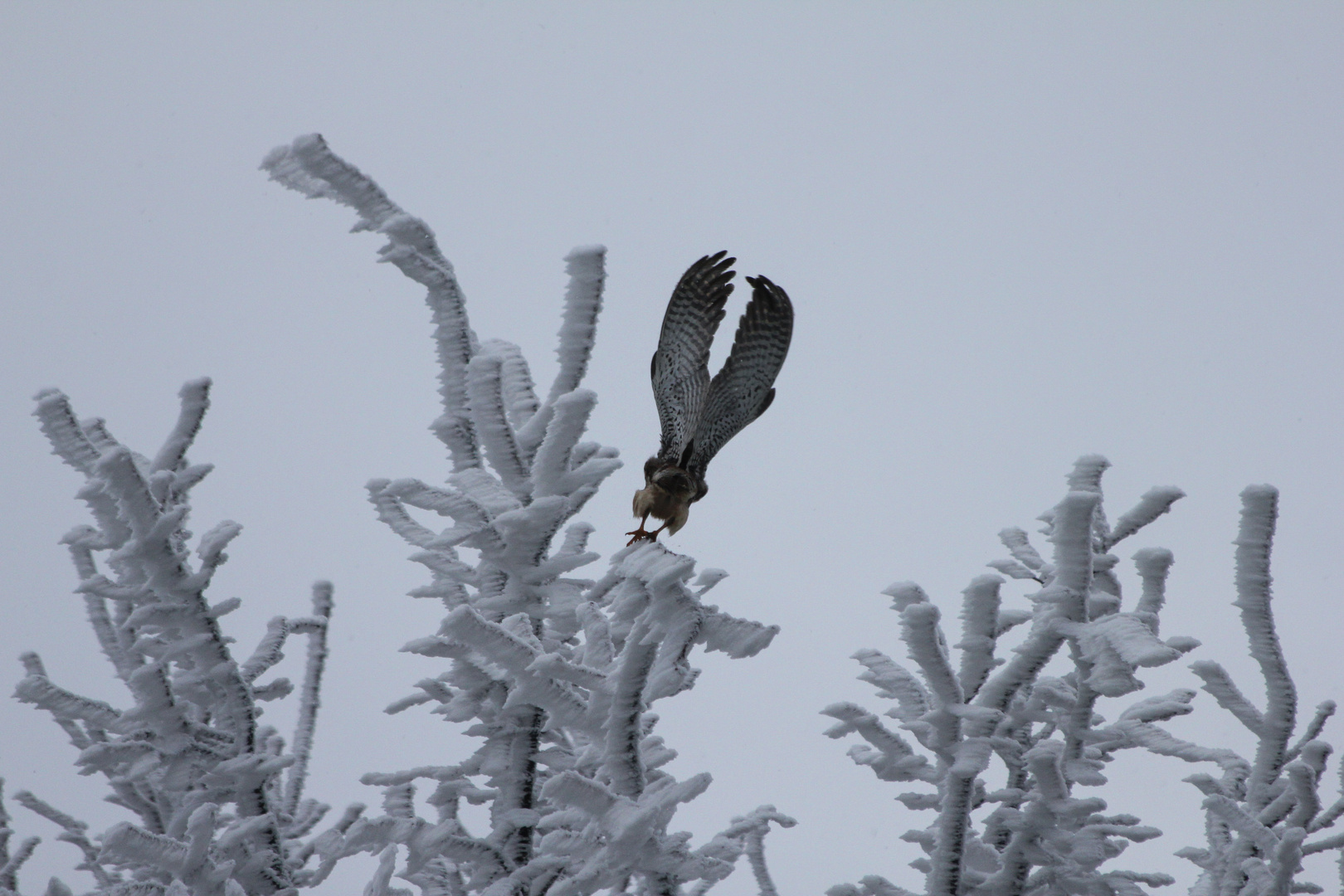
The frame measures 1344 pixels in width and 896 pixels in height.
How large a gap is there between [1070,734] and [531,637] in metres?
2.19

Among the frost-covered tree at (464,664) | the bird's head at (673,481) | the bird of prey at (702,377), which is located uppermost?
the bird of prey at (702,377)

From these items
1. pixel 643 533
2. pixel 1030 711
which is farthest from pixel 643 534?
pixel 1030 711

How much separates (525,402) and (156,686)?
1.84m

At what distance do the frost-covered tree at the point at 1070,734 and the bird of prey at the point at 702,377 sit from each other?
1077 mm

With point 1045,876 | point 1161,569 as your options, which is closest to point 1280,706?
point 1161,569

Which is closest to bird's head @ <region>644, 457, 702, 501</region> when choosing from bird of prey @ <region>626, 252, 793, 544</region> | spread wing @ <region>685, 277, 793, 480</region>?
bird of prey @ <region>626, 252, 793, 544</region>

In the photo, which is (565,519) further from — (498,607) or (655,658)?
(655,658)

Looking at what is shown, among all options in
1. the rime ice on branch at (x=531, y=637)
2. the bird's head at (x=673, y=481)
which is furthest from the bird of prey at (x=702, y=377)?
the rime ice on branch at (x=531, y=637)

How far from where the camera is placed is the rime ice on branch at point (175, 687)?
151 inches

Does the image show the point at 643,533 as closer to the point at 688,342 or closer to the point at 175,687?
the point at 688,342

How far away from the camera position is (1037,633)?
10.6 ft

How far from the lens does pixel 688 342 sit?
475 centimetres

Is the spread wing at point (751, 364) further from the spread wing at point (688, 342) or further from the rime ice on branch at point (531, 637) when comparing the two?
the rime ice on branch at point (531, 637)

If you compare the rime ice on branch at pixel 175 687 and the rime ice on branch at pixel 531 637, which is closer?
the rime ice on branch at pixel 531 637
